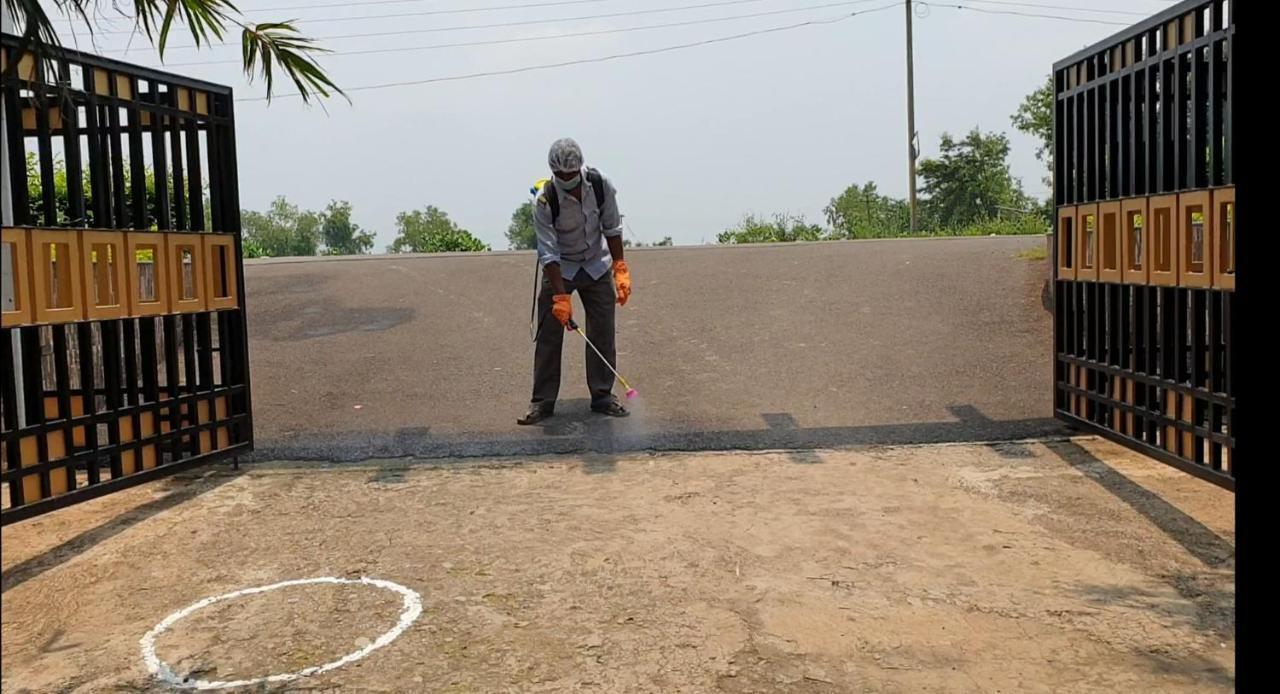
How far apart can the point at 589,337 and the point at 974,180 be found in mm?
37370

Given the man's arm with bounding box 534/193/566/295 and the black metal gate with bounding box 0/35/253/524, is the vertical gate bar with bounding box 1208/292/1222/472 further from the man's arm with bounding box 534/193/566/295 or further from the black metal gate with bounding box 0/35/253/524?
the black metal gate with bounding box 0/35/253/524

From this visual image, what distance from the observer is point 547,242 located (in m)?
7.73

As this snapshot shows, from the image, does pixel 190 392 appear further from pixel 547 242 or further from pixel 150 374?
pixel 547 242

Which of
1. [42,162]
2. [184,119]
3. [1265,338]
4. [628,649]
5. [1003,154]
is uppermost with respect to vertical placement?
[1003,154]

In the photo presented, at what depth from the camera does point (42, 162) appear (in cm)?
496

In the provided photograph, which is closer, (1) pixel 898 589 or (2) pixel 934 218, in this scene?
(1) pixel 898 589

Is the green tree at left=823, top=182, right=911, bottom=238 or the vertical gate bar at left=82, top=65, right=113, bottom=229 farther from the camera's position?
the green tree at left=823, top=182, right=911, bottom=238

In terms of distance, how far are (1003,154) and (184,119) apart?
132 feet

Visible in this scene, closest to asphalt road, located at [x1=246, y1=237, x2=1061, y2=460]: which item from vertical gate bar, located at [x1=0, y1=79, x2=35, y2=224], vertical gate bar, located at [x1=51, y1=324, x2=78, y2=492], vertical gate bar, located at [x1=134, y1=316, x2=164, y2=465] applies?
vertical gate bar, located at [x1=134, y1=316, x2=164, y2=465]

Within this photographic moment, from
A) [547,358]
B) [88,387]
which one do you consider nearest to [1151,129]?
[547,358]

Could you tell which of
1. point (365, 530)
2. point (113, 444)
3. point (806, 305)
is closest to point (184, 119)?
point (113, 444)

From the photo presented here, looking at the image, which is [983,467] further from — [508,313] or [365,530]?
[508,313]

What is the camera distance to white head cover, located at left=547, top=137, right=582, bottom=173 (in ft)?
24.8

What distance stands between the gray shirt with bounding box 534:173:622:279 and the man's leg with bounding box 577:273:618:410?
113mm
